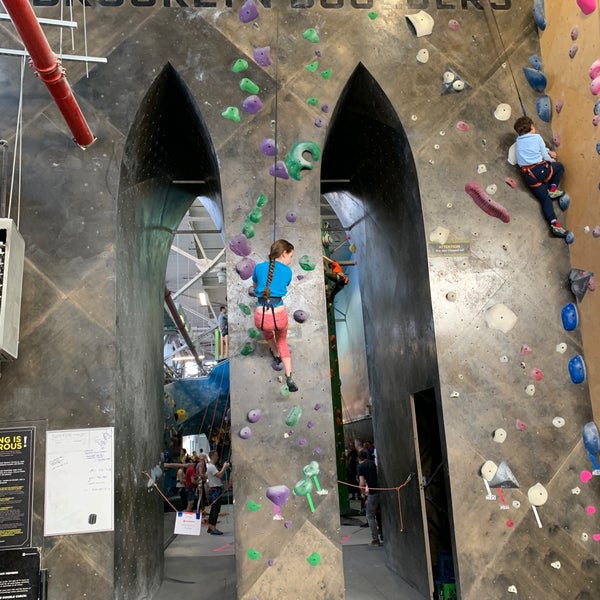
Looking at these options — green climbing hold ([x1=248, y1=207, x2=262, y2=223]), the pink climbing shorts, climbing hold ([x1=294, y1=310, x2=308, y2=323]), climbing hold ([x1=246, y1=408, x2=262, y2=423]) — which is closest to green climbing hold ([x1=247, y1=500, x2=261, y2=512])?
climbing hold ([x1=246, y1=408, x2=262, y2=423])

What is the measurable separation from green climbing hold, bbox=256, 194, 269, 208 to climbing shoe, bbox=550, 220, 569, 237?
7.86 ft

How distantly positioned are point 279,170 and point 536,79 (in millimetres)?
2424

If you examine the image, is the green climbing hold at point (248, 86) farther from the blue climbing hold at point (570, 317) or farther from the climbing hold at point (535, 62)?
the blue climbing hold at point (570, 317)

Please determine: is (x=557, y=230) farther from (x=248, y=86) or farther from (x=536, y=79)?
(x=248, y=86)

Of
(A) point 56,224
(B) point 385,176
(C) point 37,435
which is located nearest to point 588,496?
(B) point 385,176

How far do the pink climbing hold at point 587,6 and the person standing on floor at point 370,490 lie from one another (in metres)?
5.19

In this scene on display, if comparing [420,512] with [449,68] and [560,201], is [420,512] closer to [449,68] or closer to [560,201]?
[560,201]

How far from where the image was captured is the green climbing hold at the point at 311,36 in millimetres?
5414

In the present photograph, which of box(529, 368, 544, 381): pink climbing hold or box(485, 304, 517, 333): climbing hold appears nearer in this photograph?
box(529, 368, 544, 381): pink climbing hold

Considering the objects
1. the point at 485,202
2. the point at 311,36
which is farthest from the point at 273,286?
the point at 311,36

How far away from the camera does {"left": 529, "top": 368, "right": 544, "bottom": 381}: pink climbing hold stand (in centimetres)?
491

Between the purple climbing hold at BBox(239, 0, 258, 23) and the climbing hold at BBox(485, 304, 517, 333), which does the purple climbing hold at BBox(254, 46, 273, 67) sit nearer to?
the purple climbing hold at BBox(239, 0, 258, 23)

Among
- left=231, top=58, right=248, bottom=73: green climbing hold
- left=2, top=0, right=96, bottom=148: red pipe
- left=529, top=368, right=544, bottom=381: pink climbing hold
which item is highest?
left=231, top=58, right=248, bottom=73: green climbing hold

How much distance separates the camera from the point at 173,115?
5.66 metres
